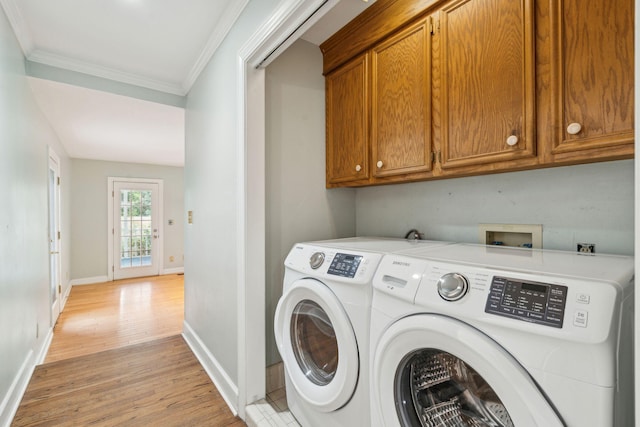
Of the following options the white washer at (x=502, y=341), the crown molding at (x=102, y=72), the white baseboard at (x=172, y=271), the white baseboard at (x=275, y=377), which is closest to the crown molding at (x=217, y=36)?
the crown molding at (x=102, y=72)

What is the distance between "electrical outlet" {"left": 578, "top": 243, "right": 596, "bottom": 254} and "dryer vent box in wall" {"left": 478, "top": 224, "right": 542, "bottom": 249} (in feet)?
0.44

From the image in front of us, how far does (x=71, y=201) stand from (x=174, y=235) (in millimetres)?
1757

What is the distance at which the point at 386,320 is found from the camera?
1.00m

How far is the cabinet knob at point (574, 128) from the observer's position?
970mm

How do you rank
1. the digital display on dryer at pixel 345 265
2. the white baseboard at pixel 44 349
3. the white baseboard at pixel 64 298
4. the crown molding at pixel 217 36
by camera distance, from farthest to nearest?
the white baseboard at pixel 64 298 < the white baseboard at pixel 44 349 < the crown molding at pixel 217 36 < the digital display on dryer at pixel 345 265

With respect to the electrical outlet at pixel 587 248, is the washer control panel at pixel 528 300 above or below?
below

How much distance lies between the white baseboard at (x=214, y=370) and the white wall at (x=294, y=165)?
0.98 feet

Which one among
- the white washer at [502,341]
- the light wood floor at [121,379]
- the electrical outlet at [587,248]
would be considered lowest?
the light wood floor at [121,379]

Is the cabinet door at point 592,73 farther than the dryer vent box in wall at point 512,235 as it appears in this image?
No

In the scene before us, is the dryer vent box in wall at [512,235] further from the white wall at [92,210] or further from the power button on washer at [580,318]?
the white wall at [92,210]

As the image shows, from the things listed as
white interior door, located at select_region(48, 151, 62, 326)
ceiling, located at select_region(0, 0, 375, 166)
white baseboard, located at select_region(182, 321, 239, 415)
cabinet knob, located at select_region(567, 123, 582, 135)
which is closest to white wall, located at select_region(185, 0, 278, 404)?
white baseboard, located at select_region(182, 321, 239, 415)

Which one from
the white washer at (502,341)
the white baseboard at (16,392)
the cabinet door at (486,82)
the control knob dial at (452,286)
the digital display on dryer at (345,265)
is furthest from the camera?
the white baseboard at (16,392)

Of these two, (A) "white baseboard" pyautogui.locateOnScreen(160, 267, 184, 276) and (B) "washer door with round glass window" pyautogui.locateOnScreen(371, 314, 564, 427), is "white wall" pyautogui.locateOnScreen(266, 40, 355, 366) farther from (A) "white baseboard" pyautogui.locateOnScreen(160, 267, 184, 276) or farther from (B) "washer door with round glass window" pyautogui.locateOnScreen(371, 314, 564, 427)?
(A) "white baseboard" pyautogui.locateOnScreen(160, 267, 184, 276)

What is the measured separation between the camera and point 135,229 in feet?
19.0
